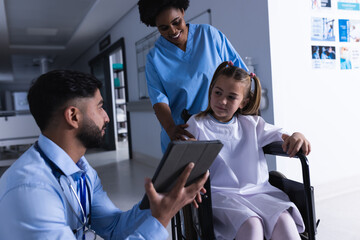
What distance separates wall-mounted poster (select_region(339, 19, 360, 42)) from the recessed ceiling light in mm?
5048

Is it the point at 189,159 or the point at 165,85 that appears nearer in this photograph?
the point at 189,159

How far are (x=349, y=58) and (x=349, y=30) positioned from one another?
25 centimetres

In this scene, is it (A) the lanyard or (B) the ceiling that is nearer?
(A) the lanyard

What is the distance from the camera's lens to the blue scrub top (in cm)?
149

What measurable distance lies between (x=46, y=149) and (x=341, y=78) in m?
2.65

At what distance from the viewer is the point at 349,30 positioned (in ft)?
9.19

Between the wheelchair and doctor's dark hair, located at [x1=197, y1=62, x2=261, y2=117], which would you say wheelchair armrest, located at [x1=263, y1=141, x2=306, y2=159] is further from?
doctor's dark hair, located at [x1=197, y1=62, x2=261, y2=117]

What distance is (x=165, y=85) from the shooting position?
4.96 ft

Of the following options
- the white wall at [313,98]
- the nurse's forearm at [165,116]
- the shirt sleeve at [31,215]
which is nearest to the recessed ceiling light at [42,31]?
the white wall at [313,98]

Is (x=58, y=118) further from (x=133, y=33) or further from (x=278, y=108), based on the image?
(x=133, y=33)

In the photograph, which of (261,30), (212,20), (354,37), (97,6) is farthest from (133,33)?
(354,37)

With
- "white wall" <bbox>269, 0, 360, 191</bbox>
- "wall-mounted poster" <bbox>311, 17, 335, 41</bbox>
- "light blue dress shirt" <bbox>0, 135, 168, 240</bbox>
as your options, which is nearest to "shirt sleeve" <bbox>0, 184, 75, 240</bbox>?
"light blue dress shirt" <bbox>0, 135, 168, 240</bbox>

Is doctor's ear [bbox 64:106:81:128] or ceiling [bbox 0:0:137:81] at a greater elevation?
ceiling [bbox 0:0:137:81]

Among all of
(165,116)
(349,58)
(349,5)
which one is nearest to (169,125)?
(165,116)
